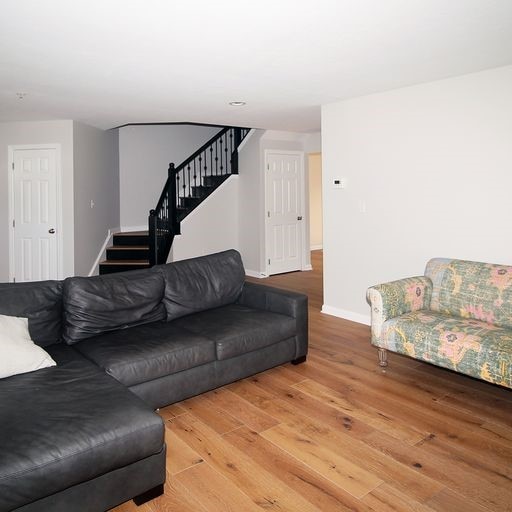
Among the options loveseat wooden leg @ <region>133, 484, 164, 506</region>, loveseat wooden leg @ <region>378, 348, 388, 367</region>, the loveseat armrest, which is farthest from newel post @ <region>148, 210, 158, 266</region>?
loveseat wooden leg @ <region>133, 484, 164, 506</region>

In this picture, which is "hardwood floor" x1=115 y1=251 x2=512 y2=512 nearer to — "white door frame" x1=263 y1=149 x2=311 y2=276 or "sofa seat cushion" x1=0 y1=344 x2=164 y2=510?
"sofa seat cushion" x1=0 y1=344 x2=164 y2=510

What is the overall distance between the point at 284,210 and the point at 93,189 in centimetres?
315

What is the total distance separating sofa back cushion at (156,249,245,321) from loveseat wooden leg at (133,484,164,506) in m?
1.54

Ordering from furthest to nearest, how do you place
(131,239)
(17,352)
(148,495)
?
1. (131,239)
2. (17,352)
3. (148,495)

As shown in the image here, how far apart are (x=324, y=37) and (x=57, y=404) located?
8.72 feet

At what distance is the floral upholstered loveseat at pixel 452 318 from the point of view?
286 centimetres

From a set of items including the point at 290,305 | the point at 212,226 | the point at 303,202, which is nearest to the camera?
the point at 290,305

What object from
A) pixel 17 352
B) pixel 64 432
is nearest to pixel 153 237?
pixel 17 352

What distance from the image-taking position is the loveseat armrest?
3.57 metres

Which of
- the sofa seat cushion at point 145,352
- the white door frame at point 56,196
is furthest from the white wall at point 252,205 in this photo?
the sofa seat cushion at point 145,352

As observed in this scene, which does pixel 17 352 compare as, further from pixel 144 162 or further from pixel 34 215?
pixel 144 162

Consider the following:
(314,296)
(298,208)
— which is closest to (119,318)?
(314,296)

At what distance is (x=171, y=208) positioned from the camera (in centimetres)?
699

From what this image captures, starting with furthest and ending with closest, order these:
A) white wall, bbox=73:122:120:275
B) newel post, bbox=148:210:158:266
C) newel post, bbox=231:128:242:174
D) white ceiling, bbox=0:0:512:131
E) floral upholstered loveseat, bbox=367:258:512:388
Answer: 1. newel post, bbox=231:128:242:174
2. newel post, bbox=148:210:158:266
3. white wall, bbox=73:122:120:275
4. floral upholstered loveseat, bbox=367:258:512:388
5. white ceiling, bbox=0:0:512:131
